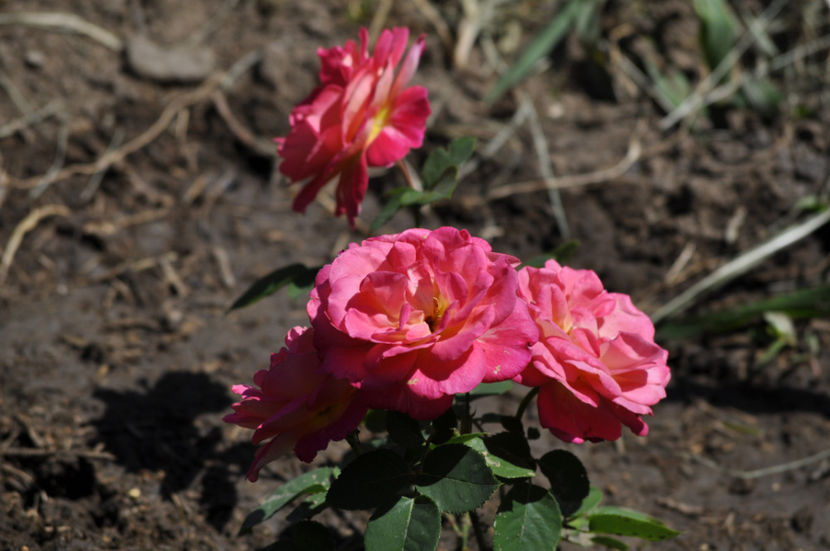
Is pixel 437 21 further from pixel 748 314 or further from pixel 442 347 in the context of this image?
pixel 442 347

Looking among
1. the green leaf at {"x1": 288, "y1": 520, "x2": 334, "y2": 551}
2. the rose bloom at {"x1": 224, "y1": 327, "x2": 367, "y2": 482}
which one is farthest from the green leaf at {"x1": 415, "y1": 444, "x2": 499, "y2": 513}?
the green leaf at {"x1": 288, "y1": 520, "x2": 334, "y2": 551}

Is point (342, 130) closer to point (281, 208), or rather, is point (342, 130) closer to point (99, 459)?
point (99, 459)

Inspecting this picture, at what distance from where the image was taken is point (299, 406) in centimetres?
87

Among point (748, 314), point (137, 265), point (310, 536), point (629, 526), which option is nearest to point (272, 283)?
point (310, 536)

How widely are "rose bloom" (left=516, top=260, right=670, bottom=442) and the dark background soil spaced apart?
759 mm

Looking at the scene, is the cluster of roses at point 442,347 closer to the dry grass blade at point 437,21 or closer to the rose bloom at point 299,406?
the rose bloom at point 299,406

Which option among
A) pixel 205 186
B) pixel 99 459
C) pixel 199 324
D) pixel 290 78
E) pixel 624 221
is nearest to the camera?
pixel 99 459

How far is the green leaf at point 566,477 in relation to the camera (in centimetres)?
107

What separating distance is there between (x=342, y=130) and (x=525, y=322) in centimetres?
51

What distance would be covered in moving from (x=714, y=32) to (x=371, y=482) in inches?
93.7

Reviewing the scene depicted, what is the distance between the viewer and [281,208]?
2.50m

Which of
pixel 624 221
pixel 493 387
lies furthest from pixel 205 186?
pixel 493 387

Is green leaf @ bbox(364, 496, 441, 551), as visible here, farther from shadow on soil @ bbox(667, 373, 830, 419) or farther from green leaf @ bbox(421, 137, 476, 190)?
shadow on soil @ bbox(667, 373, 830, 419)

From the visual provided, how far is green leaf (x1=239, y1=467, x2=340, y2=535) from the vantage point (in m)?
1.13
